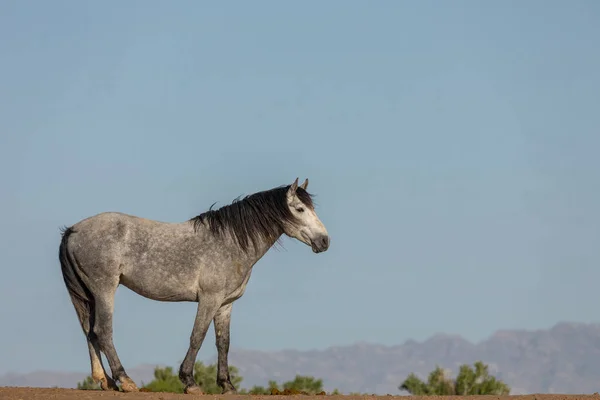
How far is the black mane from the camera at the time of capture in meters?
18.2

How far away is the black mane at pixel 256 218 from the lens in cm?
1820

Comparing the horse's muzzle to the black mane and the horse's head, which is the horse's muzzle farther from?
the black mane

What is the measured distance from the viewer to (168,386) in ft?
124

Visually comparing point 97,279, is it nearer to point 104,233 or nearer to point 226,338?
point 104,233

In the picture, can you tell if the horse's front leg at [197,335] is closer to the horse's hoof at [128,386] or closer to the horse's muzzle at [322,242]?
the horse's hoof at [128,386]

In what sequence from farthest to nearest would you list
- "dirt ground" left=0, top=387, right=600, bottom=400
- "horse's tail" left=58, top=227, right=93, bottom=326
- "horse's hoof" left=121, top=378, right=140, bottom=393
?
"horse's tail" left=58, top=227, right=93, bottom=326 → "horse's hoof" left=121, top=378, right=140, bottom=393 → "dirt ground" left=0, top=387, right=600, bottom=400

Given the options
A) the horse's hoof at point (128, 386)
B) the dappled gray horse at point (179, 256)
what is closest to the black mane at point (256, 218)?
the dappled gray horse at point (179, 256)

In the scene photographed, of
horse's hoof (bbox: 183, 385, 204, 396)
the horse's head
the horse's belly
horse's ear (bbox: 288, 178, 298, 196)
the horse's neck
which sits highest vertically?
horse's ear (bbox: 288, 178, 298, 196)

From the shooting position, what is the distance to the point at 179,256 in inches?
706

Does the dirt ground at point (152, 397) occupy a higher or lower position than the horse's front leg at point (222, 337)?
lower

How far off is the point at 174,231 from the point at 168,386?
20.6 meters

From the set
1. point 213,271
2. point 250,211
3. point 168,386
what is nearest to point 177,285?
point 213,271

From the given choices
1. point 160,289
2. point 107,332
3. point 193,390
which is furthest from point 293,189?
point 107,332

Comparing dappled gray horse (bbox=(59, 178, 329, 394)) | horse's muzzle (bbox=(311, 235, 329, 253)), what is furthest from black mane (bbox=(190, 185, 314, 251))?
horse's muzzle (bbox=(311, 235, 329, 253))
